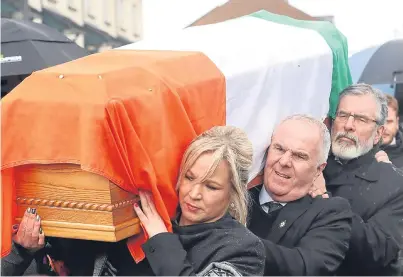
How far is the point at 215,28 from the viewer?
11.1 ft

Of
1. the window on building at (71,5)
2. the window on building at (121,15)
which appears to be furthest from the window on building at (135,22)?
the window on building at (71,5)

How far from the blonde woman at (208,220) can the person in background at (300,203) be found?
39 cm

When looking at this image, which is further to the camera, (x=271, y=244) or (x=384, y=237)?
(x=384, y=237)

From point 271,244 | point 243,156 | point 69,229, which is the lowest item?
point 271,244

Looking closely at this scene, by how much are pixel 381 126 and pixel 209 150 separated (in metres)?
1.57

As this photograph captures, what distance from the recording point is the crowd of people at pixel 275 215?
7.79 ft

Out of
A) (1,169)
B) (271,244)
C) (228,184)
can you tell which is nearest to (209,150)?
(228,184)

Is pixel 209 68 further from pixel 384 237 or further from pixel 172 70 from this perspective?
pixel 384 237

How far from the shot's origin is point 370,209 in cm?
336

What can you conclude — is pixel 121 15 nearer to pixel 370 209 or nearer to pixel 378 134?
pixel 378 134

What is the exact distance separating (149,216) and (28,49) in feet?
11.3

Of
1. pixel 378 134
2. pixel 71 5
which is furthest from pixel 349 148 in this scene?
pixel 71 5

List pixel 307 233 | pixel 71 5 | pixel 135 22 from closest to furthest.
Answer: pixel 307 233 → pixel 71 5 → pixel 135 22

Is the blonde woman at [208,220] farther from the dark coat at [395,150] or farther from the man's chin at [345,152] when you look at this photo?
the dark coat at [395,150]
